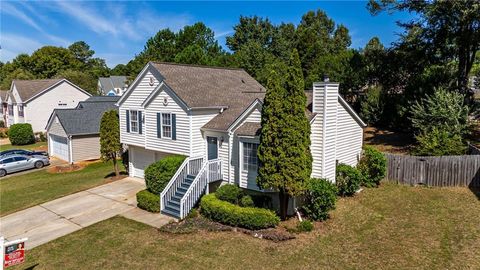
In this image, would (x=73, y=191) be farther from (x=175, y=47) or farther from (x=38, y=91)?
(x=175, y=47)

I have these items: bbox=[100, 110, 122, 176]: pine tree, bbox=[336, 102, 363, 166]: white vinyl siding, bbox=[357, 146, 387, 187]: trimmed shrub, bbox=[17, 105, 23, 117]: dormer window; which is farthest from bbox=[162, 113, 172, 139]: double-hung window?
bbox=[17, 105, 23, 117]: dormer window

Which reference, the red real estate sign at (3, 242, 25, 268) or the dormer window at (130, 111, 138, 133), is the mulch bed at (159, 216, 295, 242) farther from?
the dormer window at (130, 111, 138, 133)

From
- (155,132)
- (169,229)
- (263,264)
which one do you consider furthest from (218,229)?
(155,132)

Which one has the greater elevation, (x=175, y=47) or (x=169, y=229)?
(x=175, y=47)

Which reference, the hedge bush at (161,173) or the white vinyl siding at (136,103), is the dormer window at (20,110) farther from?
the hedge bush at (161,173)

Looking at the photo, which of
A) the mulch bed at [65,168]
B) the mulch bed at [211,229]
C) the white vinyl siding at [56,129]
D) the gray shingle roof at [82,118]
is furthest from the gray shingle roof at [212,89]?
the white vinyl siding at [56,129]

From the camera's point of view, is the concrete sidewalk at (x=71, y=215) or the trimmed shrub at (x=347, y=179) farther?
the trimmed shrub at (x=347, y=179)
